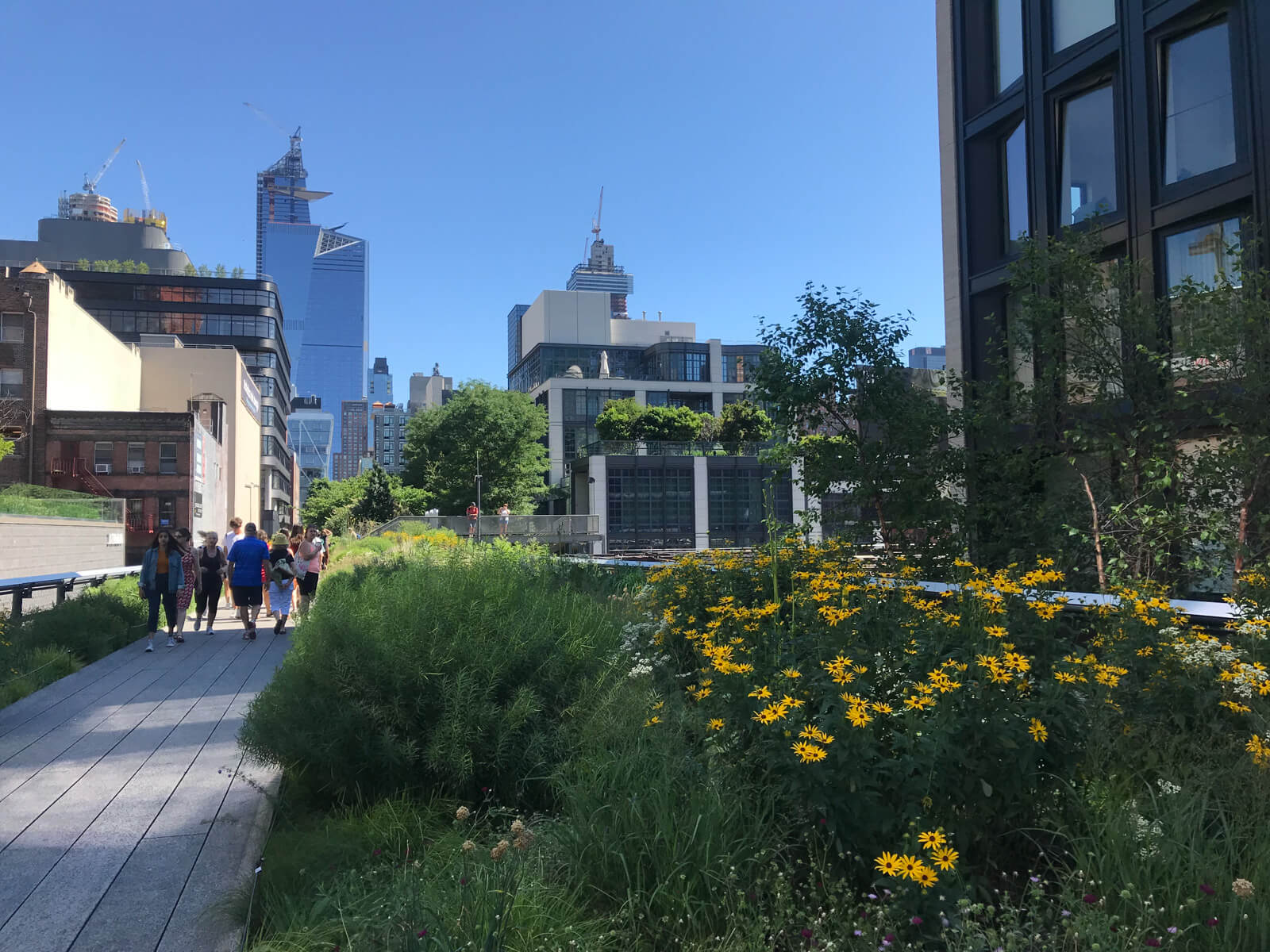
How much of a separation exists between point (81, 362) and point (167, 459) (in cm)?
836

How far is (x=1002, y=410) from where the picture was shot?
11.0 metres

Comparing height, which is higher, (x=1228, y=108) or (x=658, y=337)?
(x=658, y=337)

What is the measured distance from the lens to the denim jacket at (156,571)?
1262 centimetres

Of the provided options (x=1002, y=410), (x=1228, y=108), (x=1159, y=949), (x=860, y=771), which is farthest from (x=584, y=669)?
(x=1228, y=108)

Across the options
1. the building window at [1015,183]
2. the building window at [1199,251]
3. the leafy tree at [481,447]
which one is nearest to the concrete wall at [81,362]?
the leafy tree at [481,447]

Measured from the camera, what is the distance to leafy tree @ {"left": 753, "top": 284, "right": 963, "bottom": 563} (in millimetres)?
11383

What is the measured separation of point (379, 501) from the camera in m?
67.2

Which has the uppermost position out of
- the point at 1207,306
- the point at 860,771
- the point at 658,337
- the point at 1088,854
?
the point at 658,337

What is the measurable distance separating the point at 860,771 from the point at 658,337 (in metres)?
105

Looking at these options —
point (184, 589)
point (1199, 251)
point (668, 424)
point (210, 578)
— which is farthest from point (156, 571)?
point (668, 424)

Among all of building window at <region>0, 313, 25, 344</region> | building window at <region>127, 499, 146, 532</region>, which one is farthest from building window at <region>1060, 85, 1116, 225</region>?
building window at <region>127, 499, 146, 532</region>

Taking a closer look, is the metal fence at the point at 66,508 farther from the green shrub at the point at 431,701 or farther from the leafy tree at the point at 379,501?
the leafy tree at the point at 379,501

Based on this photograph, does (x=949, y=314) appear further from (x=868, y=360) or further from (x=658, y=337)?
(x=658, y=337)

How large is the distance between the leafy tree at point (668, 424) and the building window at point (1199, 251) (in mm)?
68993
